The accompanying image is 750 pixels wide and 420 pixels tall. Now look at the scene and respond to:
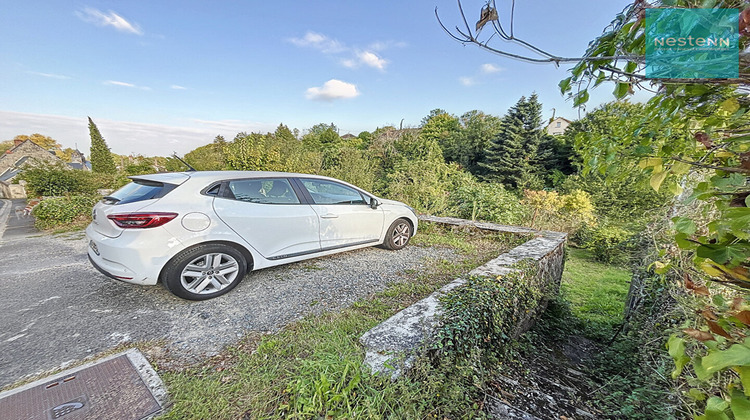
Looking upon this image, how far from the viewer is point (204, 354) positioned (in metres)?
1.96

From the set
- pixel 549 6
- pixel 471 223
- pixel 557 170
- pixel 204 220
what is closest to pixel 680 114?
pixel 549 6

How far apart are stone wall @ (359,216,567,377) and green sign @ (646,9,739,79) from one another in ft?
5.68

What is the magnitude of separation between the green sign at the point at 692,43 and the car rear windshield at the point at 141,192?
3.42 m

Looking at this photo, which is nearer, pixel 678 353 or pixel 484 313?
pixel 678 353

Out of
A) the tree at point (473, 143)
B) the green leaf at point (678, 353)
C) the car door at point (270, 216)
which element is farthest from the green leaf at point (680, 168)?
the tree at point (473, 143)

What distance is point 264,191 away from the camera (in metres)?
3.15

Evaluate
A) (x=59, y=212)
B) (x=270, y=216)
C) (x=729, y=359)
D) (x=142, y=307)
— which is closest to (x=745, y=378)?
(x=729, y=359)

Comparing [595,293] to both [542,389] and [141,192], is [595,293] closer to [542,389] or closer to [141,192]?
[542,389]

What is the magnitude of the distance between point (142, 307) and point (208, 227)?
99cm

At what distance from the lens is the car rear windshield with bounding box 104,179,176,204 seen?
8.43 feet

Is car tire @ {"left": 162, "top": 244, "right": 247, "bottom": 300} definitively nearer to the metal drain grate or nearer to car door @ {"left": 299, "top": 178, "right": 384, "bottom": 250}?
the metal drain grate

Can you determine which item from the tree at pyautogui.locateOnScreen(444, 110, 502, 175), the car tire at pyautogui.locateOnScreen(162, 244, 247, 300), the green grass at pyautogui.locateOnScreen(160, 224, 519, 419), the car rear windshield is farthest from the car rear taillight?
the tree at pyautogui.locateOnScreen(444, 110, 502, 175)

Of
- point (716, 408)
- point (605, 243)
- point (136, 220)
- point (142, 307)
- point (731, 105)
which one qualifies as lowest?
point (142, 307)

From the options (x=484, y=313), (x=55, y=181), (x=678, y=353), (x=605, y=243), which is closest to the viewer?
(x=678, y=353)
